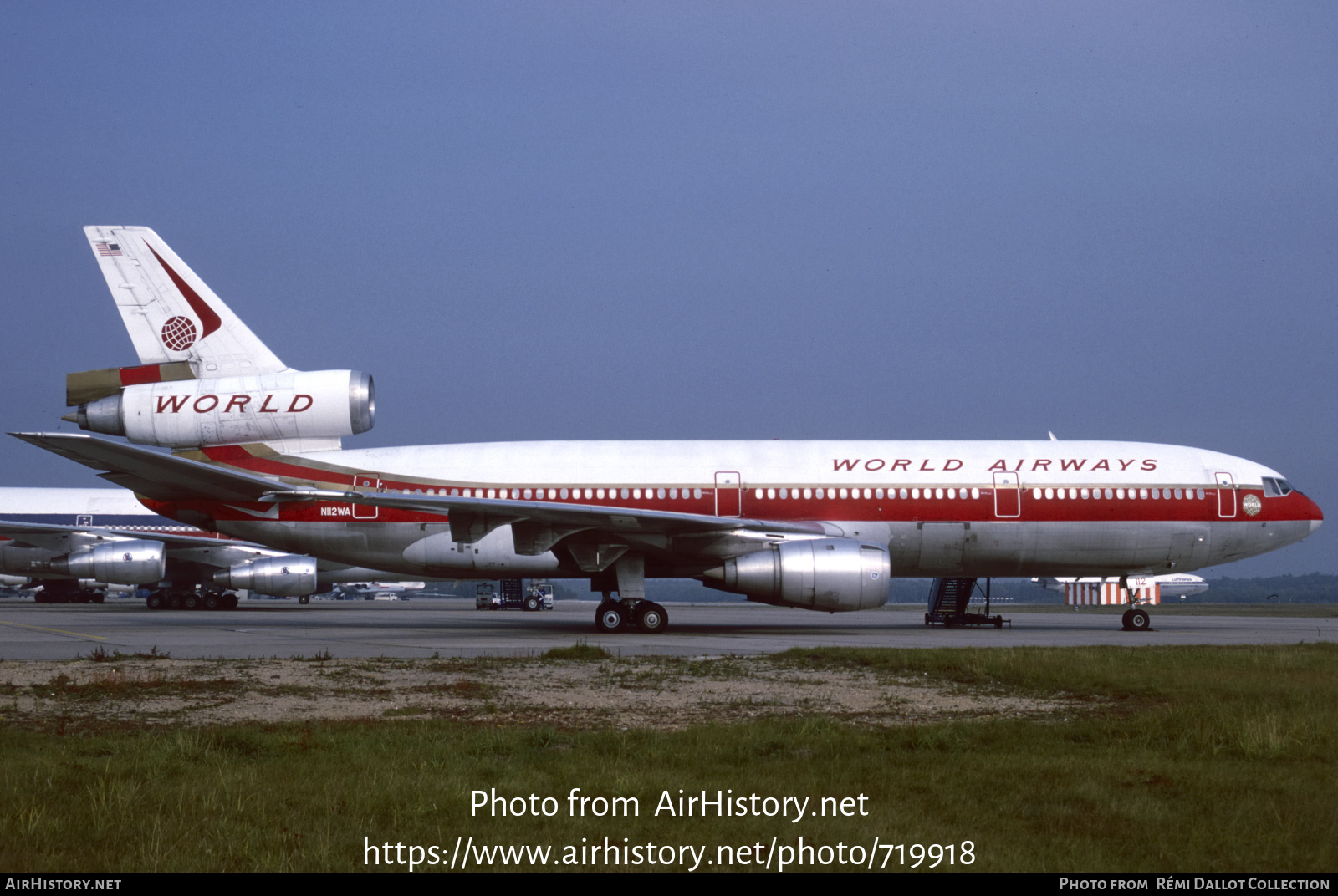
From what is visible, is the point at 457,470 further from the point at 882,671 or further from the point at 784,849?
the point at 784,849

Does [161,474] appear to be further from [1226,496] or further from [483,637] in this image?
[1226,496]

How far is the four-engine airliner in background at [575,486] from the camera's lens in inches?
775

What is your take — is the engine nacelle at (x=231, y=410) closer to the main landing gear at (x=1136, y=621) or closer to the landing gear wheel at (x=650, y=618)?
the landing gear wheel at (x=650, y=618)

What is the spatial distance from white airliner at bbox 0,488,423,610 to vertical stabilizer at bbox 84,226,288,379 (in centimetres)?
1097

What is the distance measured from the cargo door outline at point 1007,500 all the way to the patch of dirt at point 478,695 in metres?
9.87

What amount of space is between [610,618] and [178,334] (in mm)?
9637

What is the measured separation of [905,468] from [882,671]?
31.4ft

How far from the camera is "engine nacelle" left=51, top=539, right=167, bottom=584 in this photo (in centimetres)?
3222

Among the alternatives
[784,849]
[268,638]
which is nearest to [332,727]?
[784,849]

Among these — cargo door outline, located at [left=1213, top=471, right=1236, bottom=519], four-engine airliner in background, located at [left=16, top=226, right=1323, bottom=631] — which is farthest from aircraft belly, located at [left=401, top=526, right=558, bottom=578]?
cargo door outline, located at [left=1213, top=471, right=1236, bottom=519]

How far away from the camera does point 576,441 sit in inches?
843

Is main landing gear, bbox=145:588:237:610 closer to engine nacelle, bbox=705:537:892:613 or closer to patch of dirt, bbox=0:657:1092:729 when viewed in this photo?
engine nacelle, bbox=705:537:892:613

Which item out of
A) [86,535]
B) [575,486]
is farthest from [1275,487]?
[86,535]
